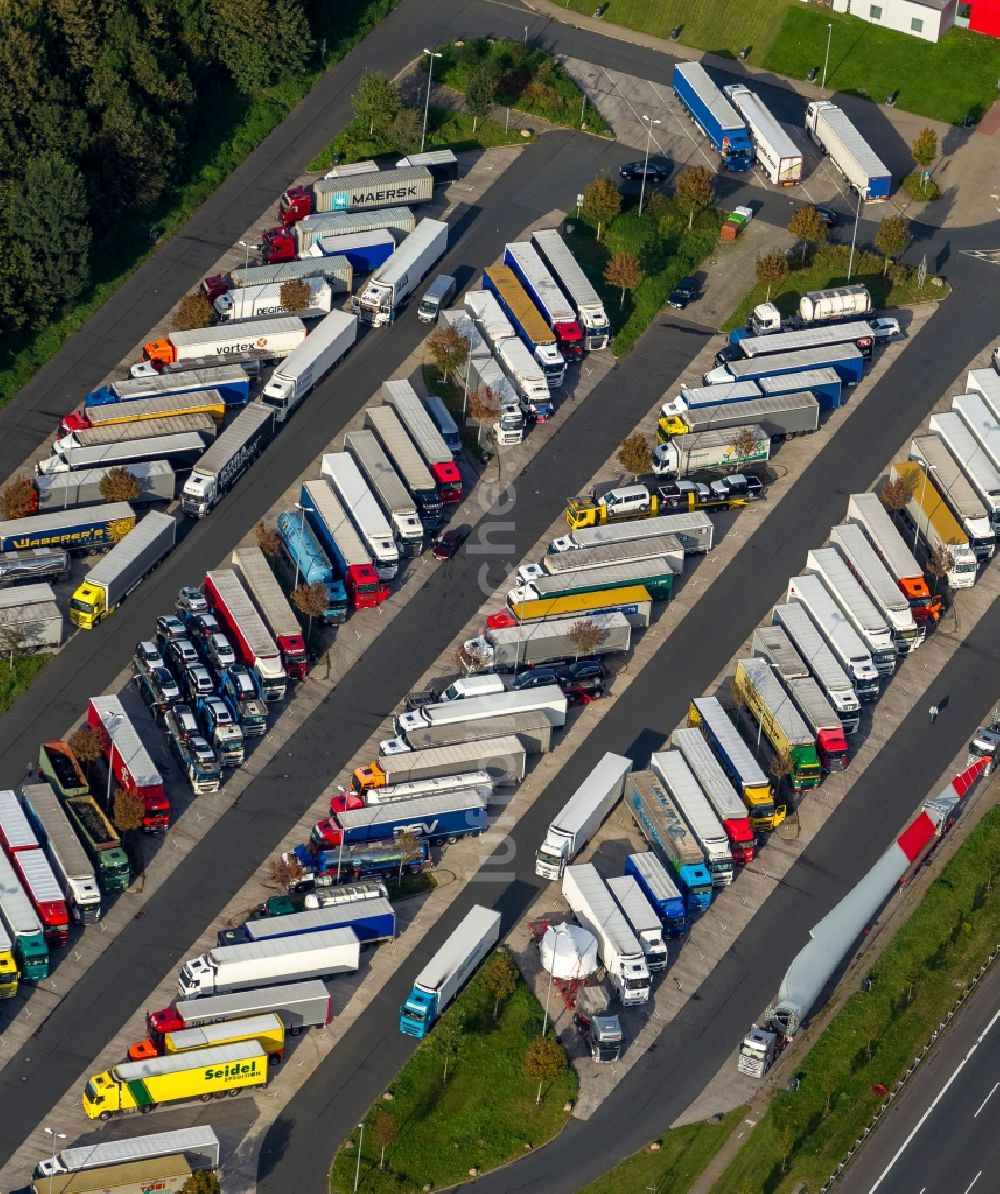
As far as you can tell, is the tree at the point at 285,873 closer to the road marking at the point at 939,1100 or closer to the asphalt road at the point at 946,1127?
the asphalt road at the point at 946,1127

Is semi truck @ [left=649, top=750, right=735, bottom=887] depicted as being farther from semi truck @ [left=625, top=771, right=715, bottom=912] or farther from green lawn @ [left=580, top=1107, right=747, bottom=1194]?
green lawn @ [left=580, top=1107, right=747, bottom=1194]

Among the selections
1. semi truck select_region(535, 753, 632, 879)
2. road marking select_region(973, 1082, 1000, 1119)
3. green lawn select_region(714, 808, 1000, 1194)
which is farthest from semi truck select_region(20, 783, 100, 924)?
road marking select_region(973, 1082, 1000, 1119)

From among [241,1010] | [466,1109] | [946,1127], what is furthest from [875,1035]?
[241,1010]

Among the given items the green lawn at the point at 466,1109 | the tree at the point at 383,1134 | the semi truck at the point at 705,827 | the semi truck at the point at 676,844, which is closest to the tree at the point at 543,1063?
the green lawn at the point at 466,1109

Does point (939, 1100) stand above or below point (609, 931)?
above

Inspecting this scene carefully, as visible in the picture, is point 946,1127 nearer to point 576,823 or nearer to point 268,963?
point 576,823

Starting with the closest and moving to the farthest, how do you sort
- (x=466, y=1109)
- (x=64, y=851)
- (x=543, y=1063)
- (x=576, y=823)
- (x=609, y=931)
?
1. (x=543, y=1063)
2. (x=466, y=1109)
3. (x=609, y=931)
4. (x=64, y=851)
5. (x=576, y=823)

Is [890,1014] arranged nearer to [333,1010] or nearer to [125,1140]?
[333,1010]
